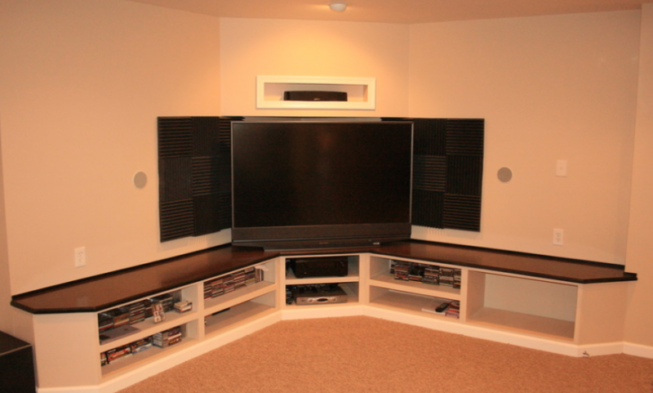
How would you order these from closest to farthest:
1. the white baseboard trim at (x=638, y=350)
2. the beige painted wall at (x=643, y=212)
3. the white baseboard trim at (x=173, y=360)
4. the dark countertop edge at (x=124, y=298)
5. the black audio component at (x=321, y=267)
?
the dark countertop edge at (x=124, y=298) < the white baseboard trim at (x=173, y=360) < the beige painted wall at (x=643, y=212) < the white baseboard trim at (x=638, y=350) < the black audio component at (x=321, y=267)

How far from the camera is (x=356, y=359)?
141 inches

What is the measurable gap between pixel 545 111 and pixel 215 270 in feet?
8.44

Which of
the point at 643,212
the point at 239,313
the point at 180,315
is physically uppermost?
the point at 643,212

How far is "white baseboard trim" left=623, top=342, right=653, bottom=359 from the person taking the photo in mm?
3629

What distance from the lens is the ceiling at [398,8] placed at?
141 inches

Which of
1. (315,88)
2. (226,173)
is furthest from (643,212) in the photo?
(226,173)

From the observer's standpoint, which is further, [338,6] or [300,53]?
[300,53]

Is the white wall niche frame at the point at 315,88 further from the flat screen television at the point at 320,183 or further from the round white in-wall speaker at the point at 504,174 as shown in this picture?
the round white in-wall speaker at the point at 504,174

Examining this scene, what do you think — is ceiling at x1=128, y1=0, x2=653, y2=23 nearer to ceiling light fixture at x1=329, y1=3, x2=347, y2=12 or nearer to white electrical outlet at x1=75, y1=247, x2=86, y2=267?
ceiling light fixture at x1=329, y1=3, x2=347, y2=12

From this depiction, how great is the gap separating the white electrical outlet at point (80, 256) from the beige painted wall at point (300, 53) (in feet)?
4.95

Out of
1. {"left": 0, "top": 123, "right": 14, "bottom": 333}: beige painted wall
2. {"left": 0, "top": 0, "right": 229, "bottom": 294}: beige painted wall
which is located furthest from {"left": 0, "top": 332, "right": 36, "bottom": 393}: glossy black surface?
{"left": 0, "top": 0, "right": 229, "bottom": 294}: beige painted wall

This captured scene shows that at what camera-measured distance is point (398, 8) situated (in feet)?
12.5

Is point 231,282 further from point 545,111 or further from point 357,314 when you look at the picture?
point 545,111

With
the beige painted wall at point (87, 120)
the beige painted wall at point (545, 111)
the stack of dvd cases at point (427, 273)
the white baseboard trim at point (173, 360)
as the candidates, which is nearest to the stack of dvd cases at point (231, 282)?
the white baseboard trim at point (173, 360)
